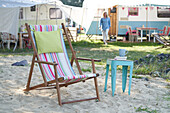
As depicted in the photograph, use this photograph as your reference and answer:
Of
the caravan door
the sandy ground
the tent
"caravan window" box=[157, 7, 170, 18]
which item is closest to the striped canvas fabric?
the sandy ground

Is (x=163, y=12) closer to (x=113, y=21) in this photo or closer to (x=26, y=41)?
(x=113, y=21)

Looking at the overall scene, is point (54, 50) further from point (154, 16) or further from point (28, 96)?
point (154, 16)

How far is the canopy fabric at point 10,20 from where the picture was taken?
35.6 feet

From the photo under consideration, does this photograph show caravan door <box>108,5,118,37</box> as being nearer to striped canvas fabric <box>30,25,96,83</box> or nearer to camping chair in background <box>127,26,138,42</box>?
camping chair in background <box>127,26,138,42</box>

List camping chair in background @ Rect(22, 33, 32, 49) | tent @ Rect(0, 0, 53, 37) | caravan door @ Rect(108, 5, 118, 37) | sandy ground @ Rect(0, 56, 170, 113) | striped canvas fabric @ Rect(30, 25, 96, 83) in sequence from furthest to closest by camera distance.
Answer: caravan door @ Rect(108, 5, 118, 37)
camping chair in background @ Rect(22, 33, 32, 49)
tent @ Rect(0, 0, 53, 37)
striped canvas fabric @ Rect(30, 25, 96, 83)
sandy ground @ Rect(0, 56, 170, 113)

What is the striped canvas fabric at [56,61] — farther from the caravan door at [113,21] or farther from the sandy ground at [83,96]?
the caravan door at [113,21]

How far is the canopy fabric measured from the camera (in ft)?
35.6

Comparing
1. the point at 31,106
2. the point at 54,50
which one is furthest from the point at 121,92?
the point at 31,106

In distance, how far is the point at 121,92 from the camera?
423cm

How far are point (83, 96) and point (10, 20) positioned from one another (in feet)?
26.0

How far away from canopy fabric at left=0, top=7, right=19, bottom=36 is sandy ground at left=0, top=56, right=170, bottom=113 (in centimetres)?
609

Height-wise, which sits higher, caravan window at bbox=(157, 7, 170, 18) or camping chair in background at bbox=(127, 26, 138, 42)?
caravan window at bbox=(157, 7, 170, 18)

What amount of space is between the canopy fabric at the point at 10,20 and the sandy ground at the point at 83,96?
6087 mm

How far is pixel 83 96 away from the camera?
396cm
